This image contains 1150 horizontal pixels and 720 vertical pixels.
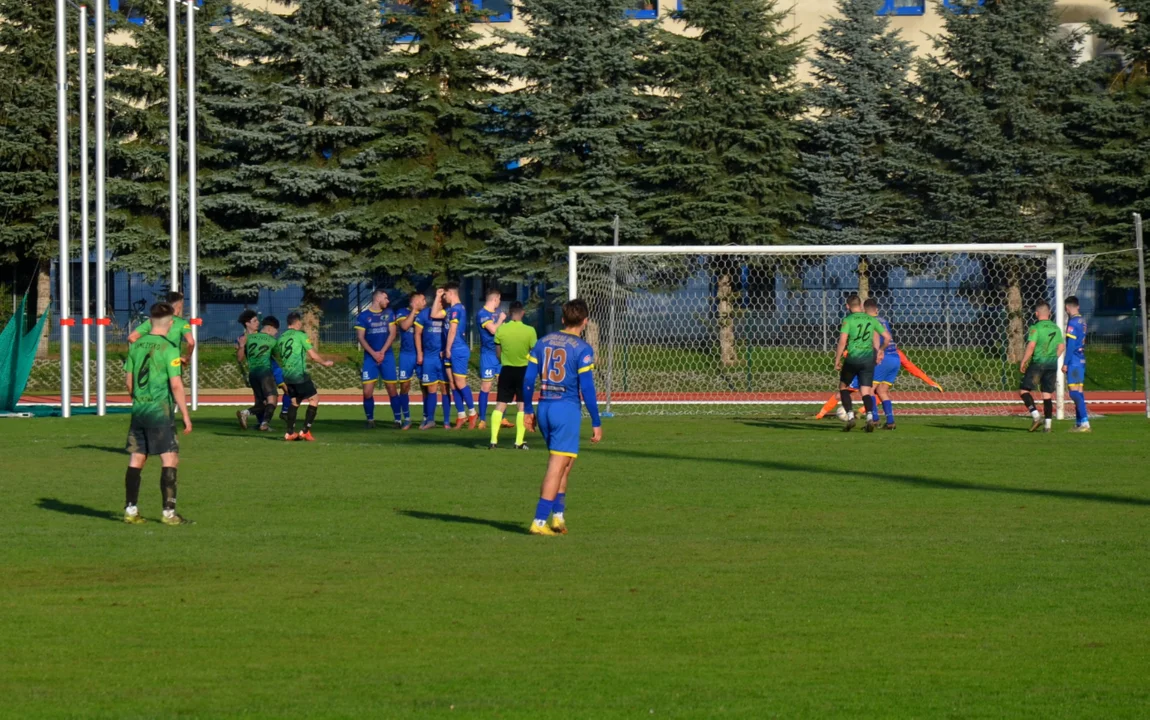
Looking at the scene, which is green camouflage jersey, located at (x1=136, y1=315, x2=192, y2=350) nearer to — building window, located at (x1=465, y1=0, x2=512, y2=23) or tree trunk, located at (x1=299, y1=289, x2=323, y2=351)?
tree trunk, located at (x1=299, y1=289, x2=323, y2=351)

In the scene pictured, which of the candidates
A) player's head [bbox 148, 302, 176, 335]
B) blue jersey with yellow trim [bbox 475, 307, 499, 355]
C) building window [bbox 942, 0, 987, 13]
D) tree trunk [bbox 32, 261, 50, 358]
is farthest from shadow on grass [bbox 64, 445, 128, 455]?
building window [bbox 942, 0, 987, 13]

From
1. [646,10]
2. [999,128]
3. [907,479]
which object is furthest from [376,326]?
[646,10]

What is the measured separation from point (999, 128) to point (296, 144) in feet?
Result: 66.2

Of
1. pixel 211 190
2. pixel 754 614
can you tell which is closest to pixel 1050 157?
pixel 211 190

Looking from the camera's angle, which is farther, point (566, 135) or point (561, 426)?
point (566, 135)

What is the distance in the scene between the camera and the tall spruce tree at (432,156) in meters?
42.3

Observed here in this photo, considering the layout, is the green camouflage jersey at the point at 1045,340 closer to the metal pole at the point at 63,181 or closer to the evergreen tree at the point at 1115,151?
the metal pole at the point at 63,181

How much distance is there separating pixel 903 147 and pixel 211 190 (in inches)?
790

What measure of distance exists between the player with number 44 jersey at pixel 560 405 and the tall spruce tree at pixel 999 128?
32.9 metres

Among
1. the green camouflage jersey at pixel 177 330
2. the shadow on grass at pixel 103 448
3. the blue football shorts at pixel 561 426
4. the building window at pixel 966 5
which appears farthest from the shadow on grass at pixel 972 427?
the building window at pixel 966 5

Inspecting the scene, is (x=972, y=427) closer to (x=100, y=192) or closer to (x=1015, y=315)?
(x=1015, y=315)

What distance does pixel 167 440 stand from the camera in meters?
11.8

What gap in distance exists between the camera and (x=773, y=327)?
35469 mm

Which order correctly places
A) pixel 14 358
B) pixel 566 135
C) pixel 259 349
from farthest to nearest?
pixel 566 135 → pixel 14 358 → pixel 259 349
